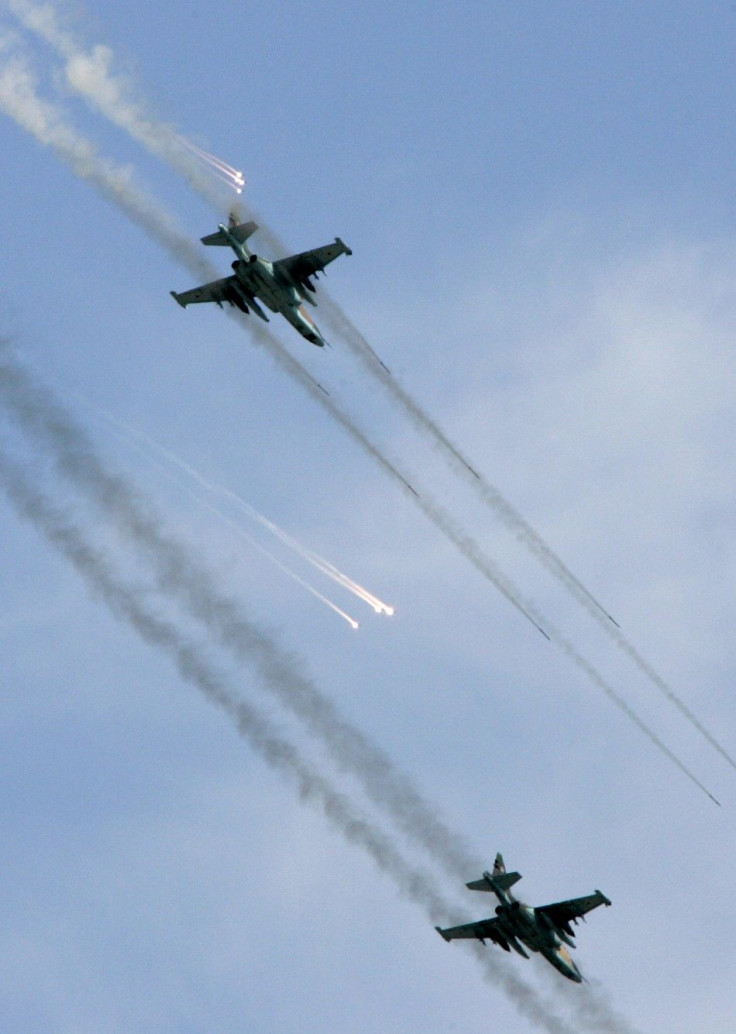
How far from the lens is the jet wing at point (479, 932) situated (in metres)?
73.5

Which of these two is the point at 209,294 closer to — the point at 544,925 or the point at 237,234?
the point at 237,234

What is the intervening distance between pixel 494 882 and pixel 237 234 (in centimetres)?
2759

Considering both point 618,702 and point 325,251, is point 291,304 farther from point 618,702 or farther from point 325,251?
point 618,702

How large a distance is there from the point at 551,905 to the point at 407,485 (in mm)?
19642

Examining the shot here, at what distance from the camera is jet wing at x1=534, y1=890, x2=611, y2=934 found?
72.2 m

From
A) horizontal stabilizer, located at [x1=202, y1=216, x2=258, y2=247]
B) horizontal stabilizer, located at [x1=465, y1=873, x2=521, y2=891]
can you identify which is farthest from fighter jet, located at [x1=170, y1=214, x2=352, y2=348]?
horizontal stabilizer, located at [x1=465, y1=873, x2=521, y2=891]

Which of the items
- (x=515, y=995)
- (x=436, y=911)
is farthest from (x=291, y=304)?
(x=515, y=995)

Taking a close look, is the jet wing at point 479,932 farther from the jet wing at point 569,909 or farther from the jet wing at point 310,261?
the jet wing at point 310,261

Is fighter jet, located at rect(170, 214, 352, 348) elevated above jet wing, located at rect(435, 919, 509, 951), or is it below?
above

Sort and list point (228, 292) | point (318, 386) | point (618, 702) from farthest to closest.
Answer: point (228, 292) < point (318, 386) < point (618, 702)

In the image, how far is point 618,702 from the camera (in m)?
62.4

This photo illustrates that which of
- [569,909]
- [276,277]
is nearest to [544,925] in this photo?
[569,909]

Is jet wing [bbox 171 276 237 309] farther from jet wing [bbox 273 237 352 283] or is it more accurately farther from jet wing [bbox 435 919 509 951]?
jet wing [bbox 435 919 509 951]

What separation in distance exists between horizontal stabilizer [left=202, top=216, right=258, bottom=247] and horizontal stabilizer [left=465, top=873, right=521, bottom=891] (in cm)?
2701
